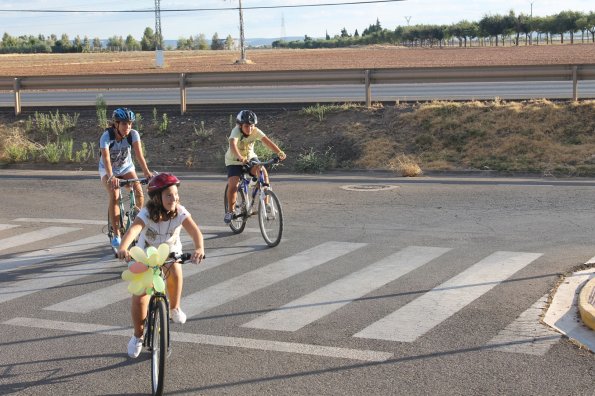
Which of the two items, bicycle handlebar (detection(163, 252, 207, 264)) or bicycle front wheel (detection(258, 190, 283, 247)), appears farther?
bicycle front wheel (detection(258, 190, 283, 247))

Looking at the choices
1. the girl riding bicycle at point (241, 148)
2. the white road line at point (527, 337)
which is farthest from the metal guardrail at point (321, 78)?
the white road line at point (527, 337)

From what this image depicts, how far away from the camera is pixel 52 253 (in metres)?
11.6

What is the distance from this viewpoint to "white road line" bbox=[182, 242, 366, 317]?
8945mm

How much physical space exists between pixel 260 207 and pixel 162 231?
507cm

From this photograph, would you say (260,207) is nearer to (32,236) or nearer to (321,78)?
(32,236)

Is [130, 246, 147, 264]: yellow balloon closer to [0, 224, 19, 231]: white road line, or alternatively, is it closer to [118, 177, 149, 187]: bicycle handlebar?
[118, 177, 149, 187]: bicycle handlebar

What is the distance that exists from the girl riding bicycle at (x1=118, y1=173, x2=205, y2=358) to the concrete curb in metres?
3.44

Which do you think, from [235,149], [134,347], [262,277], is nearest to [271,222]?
[235,149]

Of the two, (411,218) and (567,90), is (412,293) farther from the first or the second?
(567,90)

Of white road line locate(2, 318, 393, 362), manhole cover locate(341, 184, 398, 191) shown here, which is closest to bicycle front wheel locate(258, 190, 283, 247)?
white road line locate(2, 318, 393, 362)

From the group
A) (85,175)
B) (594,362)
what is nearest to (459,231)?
(594,362)

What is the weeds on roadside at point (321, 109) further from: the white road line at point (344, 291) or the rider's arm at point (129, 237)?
the rider's arm at point (129, 237)

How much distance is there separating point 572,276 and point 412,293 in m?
1.86

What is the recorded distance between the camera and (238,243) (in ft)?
39.5
